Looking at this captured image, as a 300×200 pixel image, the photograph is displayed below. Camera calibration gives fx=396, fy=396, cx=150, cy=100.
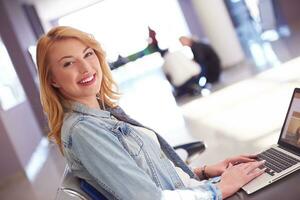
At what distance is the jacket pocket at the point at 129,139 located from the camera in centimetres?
94

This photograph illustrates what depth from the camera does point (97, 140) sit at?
88 cm

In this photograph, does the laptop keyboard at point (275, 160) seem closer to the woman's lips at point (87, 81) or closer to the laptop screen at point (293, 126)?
the laptop screen at point (293, 126)

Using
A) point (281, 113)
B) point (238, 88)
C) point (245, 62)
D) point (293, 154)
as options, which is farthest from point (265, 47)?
point (293, 154)

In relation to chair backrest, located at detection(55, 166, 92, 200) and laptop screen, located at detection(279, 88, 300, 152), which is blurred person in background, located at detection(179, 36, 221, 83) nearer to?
laptop screen, located at detection(279, 88, 300, 152)

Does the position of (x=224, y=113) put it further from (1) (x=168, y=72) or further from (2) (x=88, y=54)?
(2) (x=88, y=54)

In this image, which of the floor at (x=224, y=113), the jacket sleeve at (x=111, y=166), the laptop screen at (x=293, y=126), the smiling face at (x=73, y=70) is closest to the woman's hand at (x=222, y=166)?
the laptop screen at (x=293, y=126)

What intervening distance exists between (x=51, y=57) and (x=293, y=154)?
2.22 ft

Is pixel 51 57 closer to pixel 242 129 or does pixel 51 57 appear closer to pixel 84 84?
pixel 84 84

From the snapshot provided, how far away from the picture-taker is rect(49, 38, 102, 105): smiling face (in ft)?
3.30

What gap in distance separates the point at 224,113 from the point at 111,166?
340 centimetres

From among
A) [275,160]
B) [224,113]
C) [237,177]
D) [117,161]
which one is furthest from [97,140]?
[224,113]

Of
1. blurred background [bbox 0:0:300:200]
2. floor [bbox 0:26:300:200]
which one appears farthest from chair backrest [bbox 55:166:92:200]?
blurred background [bbox 0:0:300:200]

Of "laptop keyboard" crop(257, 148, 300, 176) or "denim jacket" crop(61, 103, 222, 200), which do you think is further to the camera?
"laptop keyboard" crop(257, 148, 300, 176)

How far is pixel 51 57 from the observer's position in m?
1.01
